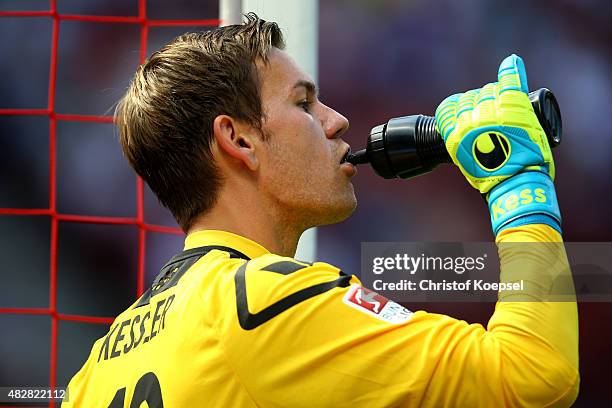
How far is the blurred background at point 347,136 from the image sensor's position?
Result: 445 cm

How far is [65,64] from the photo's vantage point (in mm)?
4730

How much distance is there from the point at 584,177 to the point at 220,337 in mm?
3604

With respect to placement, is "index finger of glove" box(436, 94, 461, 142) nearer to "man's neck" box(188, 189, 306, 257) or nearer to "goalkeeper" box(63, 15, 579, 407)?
"goalkeeper" box(63, 15, 579, 407)

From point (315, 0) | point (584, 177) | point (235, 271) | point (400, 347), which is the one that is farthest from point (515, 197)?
point (584, 177)

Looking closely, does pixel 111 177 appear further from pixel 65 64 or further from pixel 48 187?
pixel 65 64

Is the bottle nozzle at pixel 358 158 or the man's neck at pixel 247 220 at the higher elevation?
the bottle nozzle at pixel 358 158

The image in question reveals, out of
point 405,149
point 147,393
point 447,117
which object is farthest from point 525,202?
point 147,393

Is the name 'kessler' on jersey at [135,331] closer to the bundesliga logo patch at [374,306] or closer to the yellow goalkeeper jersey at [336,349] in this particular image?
the yellow goalkeeper jersey at [336,349]

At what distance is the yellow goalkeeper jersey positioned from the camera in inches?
53.6

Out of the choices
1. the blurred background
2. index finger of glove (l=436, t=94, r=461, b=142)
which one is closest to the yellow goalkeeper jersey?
index finger of glove (l=436, t=94, r=461, b=142)

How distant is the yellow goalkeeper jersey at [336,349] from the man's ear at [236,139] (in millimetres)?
274

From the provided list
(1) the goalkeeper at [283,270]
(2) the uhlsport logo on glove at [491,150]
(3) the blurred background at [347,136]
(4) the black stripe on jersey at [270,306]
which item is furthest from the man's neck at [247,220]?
(3) the blurred background at [347,136]

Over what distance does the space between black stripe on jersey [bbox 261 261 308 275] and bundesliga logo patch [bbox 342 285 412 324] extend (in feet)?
0.28

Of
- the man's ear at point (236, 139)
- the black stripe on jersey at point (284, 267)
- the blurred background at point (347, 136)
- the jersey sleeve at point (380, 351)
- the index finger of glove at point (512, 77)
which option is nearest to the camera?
the jersey sleeve at point (380, 351)
